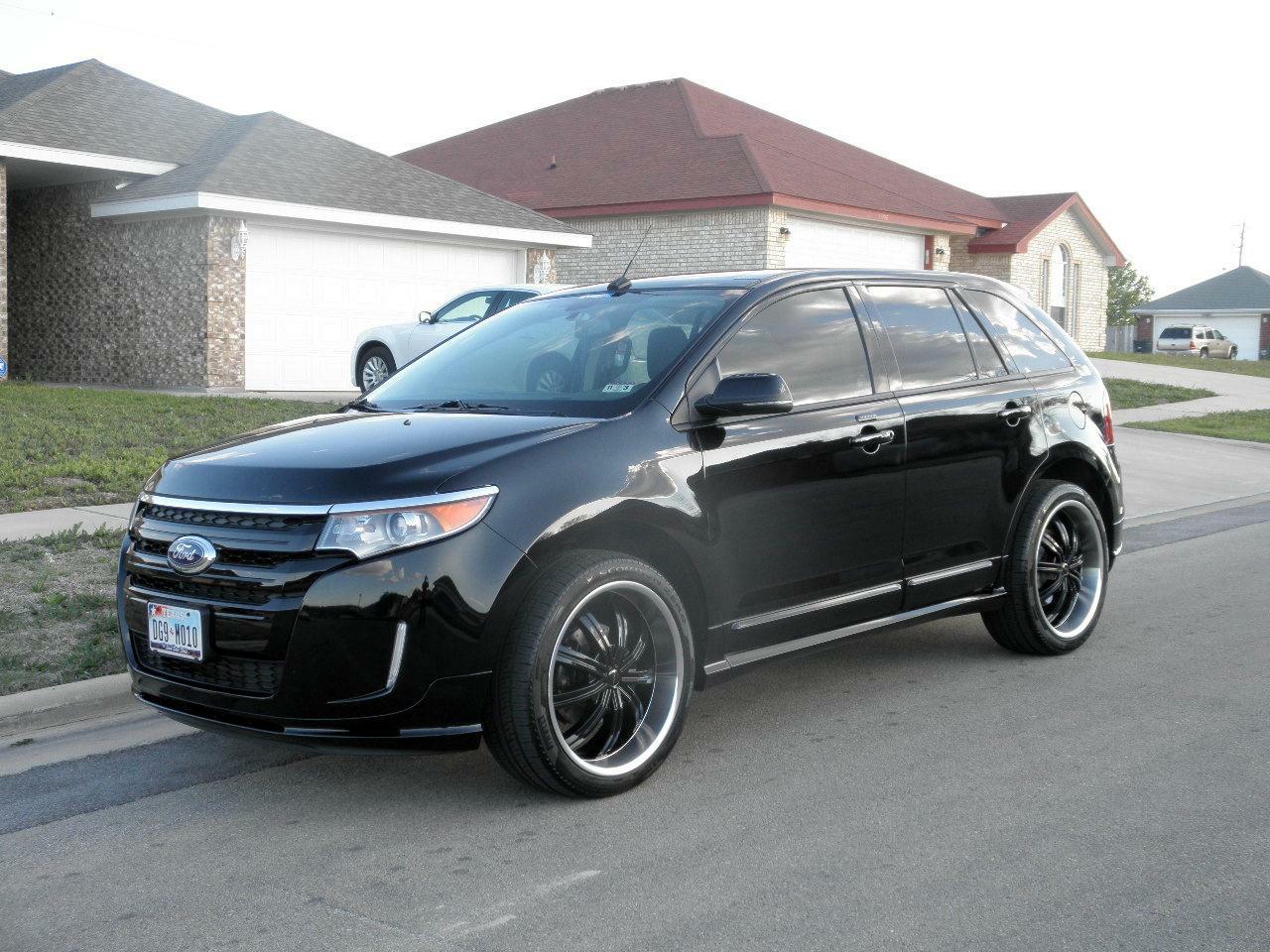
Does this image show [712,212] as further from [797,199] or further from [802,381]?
[802,381]

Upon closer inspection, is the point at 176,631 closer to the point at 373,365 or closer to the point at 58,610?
the point at 58,610

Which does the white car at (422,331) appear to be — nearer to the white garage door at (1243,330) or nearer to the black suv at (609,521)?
the black suv at (609,521)

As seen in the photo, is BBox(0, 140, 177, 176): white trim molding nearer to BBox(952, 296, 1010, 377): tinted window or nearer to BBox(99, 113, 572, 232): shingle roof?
BBox(99, 113, 572, 232): shingle roof

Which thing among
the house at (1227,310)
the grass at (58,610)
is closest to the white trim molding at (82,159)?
the grass at (58,610)

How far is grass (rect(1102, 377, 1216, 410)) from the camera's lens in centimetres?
2361

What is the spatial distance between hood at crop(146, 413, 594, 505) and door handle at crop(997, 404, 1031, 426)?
2.32 m

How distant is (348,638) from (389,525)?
14.2 inches

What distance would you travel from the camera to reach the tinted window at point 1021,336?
21.5ft

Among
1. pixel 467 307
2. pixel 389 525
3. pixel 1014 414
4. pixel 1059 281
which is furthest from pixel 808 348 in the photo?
pixel 1059 281

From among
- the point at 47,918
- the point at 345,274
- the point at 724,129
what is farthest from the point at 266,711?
the point at 724,129

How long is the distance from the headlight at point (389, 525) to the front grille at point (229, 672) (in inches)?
17.3

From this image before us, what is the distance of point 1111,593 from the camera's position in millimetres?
8359

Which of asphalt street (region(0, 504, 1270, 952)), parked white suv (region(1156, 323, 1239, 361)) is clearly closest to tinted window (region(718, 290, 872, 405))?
asphalt street (region(0, 504, 1270, 952))

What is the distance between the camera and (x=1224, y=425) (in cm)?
2059
